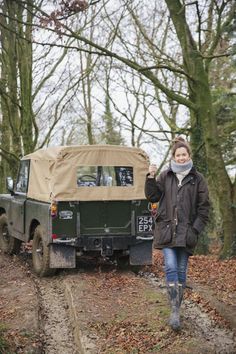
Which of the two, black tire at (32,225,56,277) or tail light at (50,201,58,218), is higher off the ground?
tail light at (50,201,58,218)

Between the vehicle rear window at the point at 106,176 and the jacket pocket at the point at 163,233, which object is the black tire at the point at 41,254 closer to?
the vehicle rear window at the point at 106,176

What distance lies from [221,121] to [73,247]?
1016 cm

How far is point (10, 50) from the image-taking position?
61.7 ft

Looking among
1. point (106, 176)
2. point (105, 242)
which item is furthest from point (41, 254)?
point (106, 176)

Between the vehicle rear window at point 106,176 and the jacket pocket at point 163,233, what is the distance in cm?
370

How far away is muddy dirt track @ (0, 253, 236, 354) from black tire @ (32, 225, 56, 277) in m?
0.20

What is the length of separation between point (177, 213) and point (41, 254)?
4383 mm

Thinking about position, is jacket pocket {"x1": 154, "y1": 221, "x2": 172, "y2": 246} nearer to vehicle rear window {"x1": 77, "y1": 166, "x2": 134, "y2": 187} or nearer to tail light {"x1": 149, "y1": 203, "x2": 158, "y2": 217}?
tail light {"x1": 149, "y1": 203, "x2": 158, "y2": 217}

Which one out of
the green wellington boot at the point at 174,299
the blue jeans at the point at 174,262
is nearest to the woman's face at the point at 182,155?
the blue jeans at the point at 174,262

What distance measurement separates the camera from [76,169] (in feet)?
30.0

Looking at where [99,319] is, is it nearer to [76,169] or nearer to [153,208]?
[153,208]

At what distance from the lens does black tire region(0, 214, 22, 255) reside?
37.4 ft

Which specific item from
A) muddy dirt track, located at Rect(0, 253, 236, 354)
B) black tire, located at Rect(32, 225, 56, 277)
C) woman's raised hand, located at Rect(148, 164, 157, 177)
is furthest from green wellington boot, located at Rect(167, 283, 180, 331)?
black tire, located at Rect(32, 225, 56, 277)

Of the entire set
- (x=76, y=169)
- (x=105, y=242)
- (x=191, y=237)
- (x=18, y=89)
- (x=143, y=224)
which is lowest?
(x=105, y=242)
